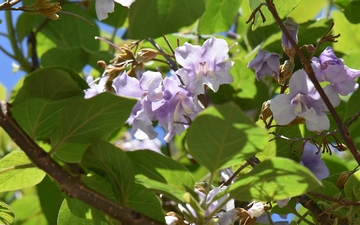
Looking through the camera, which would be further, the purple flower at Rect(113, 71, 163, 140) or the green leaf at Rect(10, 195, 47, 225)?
the green leaf at Rect(10, 195, 47, 225)

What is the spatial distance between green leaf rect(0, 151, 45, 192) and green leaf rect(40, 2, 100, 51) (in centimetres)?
93

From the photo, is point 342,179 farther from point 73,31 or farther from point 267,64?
point 73,31

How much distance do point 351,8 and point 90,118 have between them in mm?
826

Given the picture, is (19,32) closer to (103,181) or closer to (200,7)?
(200,7)

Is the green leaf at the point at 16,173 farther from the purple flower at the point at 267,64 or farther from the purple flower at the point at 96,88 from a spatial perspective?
the purple flower at the point at 267,64

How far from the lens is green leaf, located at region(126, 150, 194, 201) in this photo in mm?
785

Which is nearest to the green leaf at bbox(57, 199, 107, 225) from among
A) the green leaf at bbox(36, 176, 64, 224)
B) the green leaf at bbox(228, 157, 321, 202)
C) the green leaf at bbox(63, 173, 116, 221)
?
the green leaf at bbox(63, 173, 116, 221)

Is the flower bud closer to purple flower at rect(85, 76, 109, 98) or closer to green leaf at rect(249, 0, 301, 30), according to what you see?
green leaf at rect(249, 0, 301, 30)

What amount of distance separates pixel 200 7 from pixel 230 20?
0.94 ft

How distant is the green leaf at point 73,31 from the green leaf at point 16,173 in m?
0.93

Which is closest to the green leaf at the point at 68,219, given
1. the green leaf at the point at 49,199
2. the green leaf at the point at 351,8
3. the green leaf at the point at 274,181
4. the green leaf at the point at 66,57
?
the green leaf at the point at 274,181

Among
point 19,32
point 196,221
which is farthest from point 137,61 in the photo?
point 19,32

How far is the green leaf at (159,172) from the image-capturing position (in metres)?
0.78

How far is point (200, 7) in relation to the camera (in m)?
1.16
